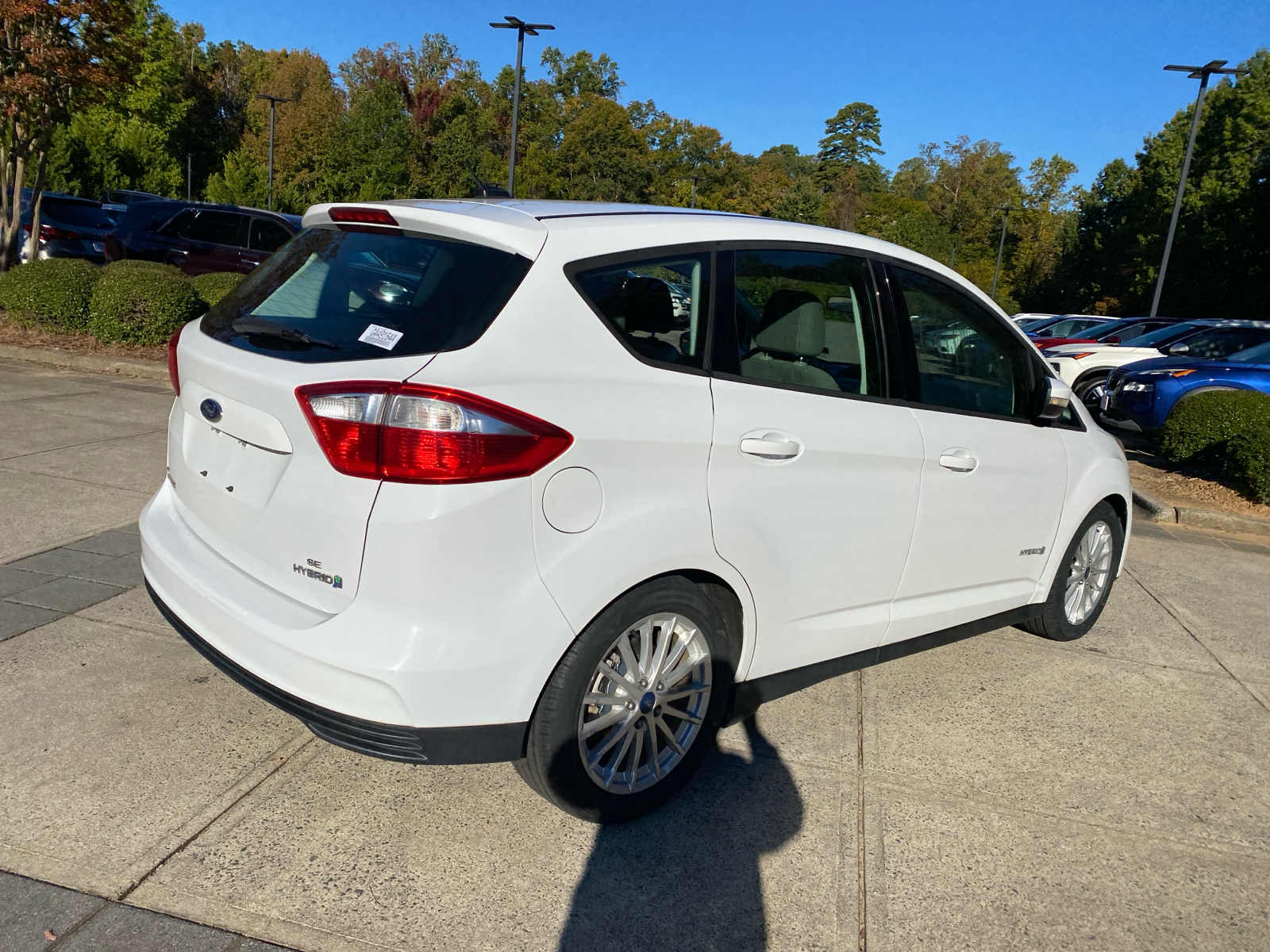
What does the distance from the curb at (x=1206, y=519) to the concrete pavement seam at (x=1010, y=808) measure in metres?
5.36

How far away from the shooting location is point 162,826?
107 inches

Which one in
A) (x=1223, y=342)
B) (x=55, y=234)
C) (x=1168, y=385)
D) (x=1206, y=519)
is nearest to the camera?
(x=1206, y=519)

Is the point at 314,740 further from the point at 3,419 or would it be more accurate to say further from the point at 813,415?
the point at 3,419

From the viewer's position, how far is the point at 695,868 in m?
2.78

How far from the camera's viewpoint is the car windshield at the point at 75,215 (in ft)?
51.6

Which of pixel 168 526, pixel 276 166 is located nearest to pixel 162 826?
pixel 168 526

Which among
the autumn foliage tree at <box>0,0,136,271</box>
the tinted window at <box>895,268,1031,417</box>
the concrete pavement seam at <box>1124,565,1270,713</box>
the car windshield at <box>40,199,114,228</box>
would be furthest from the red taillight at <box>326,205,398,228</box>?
the car windshield at <box>40,199,114,228</box>

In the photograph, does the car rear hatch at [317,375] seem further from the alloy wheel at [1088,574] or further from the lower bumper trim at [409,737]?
the alloy wheel at [1088,574]

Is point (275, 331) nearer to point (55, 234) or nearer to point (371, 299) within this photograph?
point (371, 299)

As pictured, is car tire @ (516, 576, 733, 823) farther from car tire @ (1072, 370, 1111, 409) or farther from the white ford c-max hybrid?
car tire @ (1072, 370, 1111, 409)

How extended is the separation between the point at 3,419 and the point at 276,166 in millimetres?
56324

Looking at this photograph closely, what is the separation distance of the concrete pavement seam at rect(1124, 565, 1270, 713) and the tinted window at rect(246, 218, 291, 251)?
12.6 meters

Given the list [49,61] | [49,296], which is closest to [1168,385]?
[49,296]

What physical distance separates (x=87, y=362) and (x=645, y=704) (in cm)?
914
